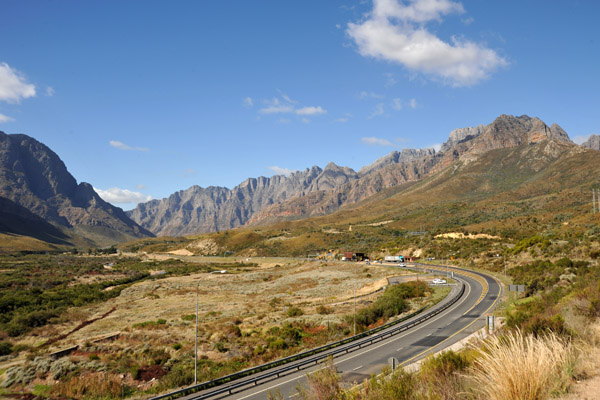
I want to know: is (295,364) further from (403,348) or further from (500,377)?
(500,377)

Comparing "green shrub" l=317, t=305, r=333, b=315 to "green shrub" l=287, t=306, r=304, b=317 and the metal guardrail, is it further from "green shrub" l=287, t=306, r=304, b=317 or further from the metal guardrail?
the metal guardrail

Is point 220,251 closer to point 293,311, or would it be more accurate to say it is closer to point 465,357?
point 293,311

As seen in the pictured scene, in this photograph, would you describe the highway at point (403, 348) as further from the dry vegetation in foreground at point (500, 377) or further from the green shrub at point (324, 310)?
the green shrub at point (324, 310)

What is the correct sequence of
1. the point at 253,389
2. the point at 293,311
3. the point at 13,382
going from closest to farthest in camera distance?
the point at 253,389
the point at 13,382
the point at 293,311

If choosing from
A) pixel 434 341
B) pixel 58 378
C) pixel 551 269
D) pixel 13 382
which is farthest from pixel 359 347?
pixel 551 269

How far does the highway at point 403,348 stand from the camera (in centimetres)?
2319

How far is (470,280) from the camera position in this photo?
→ 2630 inches

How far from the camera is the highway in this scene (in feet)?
76.1

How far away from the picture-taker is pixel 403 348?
30.9 metres

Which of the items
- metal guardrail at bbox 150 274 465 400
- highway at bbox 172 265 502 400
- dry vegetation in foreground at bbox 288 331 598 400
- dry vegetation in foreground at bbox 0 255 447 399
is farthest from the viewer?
dry vegetation in foreground at bbox 0 255 447 399

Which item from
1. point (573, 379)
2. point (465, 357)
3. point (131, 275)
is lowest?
point (131, 275)

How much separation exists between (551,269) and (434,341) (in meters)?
31.5

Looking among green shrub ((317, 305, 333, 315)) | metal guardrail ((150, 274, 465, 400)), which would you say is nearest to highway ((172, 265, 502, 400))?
metal guardrail ((150, 274, 465, 400))

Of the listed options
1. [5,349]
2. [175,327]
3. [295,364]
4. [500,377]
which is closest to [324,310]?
[175,327]
